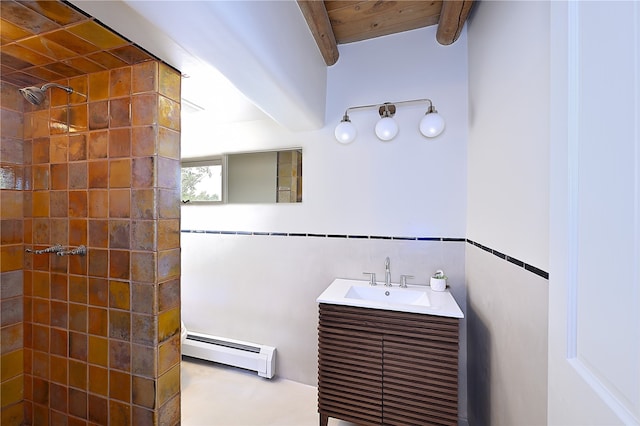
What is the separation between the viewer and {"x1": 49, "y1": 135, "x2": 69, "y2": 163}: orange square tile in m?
1.51

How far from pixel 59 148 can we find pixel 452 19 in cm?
241

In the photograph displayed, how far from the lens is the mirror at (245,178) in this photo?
223 centimetres

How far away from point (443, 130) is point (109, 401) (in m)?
2.51

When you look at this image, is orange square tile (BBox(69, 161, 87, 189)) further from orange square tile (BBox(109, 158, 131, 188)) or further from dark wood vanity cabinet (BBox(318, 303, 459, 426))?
dark wood vanity cabinet (BBox(318, 303, 459, 426))

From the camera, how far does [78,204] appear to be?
4.86 ft

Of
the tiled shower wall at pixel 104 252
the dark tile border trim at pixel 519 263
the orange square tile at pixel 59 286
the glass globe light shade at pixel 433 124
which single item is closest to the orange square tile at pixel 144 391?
the tiled shower wall at pixel 104 252

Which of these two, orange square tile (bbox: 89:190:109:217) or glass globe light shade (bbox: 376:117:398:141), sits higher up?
glass globe light shade (bbox: 376:117:398:141)

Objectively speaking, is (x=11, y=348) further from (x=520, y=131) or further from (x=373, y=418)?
(x=520, y=131)

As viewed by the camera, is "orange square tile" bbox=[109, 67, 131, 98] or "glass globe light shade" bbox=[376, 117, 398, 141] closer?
"orange square tile" bbox=[109, 67, 131, 98]

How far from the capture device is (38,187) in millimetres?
1592

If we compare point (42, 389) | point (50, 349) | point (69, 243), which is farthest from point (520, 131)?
point (42, 389)

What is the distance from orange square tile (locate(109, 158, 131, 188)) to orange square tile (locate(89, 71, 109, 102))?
35 centimetres

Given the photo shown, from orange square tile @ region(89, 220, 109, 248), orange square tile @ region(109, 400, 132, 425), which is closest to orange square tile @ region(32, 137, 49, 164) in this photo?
orange square tile @ region(89, 220, 109, 248)

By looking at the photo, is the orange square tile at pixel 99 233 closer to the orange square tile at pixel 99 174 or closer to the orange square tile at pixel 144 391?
the orange square tile at pixel 99 174
